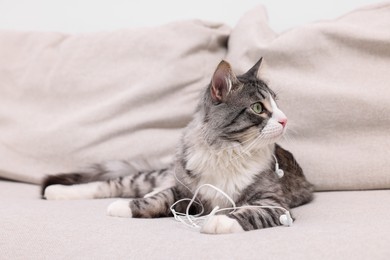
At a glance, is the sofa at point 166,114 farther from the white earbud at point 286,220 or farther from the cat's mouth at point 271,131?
the cat's mouth at point 271,131

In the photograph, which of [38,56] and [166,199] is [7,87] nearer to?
[38,56]

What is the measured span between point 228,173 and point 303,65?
2.29 ft

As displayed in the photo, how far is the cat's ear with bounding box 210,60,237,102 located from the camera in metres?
1.46

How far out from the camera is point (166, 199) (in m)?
1.60

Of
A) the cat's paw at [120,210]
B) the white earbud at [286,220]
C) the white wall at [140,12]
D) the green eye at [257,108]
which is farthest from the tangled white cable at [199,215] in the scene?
the white wall at [140,12]

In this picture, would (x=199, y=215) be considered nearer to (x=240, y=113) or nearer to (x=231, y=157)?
(x=231, y=157)

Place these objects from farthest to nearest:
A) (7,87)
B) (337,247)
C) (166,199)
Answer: (7,87) < (166,199) < (337,247)

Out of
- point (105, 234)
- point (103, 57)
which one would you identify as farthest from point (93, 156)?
point (105, 234)

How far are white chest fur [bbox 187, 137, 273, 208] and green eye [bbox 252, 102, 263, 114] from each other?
126mm

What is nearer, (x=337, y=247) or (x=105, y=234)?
(x=337, y=247)

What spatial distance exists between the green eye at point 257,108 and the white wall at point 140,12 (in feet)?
3.37

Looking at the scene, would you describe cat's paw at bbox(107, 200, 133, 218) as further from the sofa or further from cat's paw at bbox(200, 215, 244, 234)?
cat's paw at bbox(200, 215, 244, 234)

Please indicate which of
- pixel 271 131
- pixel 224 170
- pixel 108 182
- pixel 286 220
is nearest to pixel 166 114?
pixel 108 182

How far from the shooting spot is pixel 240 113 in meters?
1.48
